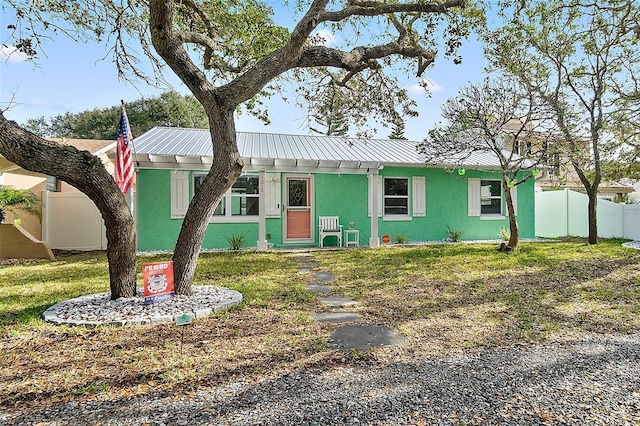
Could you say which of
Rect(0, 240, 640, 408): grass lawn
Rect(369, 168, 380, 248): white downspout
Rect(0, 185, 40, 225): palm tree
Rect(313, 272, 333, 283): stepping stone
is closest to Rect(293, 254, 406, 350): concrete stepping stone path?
Rect(0, 240, 640, 408): grass lawn

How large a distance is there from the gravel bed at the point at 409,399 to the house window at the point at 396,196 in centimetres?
925

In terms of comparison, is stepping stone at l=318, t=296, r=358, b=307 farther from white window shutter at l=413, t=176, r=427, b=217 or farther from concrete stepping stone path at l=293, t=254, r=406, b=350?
white window shutter at l=413, t=176, r=427, b=217

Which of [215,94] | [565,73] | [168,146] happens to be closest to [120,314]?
[215,94]

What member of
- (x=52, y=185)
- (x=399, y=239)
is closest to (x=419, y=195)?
(x=399, y=239)

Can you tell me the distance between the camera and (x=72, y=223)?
11477 millimetres

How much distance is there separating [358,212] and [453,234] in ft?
11.1

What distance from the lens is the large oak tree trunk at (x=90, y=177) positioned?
3.86 m

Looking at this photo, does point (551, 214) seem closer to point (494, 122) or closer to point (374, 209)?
point (494, 122)

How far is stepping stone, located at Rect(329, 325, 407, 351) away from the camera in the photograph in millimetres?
3553

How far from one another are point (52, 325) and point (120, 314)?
67cm

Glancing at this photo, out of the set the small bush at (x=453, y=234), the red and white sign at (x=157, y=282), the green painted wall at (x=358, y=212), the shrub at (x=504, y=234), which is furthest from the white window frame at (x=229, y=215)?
the shrub at (x=504, y=234)

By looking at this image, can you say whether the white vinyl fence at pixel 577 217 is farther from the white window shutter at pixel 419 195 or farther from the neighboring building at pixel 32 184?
the neighboring building at pixel 32 184

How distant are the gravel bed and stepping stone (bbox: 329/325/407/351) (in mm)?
463

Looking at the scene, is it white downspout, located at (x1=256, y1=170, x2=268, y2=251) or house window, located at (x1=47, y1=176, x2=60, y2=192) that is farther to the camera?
house window, located at (x1=47, y1=176, x2=60, y2=192)
